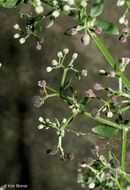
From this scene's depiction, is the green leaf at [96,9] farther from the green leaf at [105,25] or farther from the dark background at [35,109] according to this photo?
the dark background at [35,109]

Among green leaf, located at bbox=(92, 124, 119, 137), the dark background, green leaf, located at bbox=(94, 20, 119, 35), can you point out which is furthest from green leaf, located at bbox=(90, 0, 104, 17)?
the dark background

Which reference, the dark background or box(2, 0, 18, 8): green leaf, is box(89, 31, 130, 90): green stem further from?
the dark background

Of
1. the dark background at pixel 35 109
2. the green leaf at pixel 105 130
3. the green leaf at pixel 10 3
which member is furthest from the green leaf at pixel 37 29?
the dark background at pixel 35 109

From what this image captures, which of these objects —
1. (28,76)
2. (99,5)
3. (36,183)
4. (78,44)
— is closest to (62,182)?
(36,183)

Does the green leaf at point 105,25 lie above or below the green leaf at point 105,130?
above

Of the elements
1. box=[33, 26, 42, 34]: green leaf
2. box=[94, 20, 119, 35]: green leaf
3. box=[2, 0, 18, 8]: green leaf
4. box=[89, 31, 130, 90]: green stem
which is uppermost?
box=[2, 0, 18, 8]: green leaf

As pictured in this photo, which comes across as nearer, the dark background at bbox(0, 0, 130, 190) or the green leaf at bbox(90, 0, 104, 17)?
the green leaf at bbox(90, 0, 104, 17)

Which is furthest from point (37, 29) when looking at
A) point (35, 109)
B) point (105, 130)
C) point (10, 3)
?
point (35, 109)

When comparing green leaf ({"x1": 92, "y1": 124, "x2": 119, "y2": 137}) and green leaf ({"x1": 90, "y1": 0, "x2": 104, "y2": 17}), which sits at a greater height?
green leaf ({"x1": 90, "y1": 0, "x2": 104, "y2": 17})

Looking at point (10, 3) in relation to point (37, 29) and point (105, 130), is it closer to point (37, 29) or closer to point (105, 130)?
point (37, 29)
